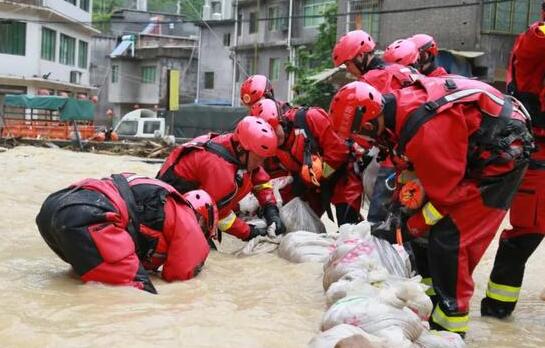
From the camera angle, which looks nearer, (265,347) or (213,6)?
(265,347)

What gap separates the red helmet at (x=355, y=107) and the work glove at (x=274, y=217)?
2.33m

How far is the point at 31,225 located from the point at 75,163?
8.40 meters

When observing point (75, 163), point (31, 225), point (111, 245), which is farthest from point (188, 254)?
point (75, 163)

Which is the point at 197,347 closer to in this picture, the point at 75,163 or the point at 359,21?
the point at 75,163

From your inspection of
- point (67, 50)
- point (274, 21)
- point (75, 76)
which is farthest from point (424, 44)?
point (75, 76)

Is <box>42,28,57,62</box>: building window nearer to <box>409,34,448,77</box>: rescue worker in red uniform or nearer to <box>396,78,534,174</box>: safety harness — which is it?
<box>409,34,448,77</box>: rescue worker in red uniform

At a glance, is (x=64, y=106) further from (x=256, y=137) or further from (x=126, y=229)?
(x=126, y=229)

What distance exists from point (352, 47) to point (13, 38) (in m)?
31.4

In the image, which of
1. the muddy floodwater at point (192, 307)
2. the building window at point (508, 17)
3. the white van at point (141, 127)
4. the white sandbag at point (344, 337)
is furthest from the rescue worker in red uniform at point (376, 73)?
the white van at point (141, 127)

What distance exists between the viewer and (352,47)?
217 inches

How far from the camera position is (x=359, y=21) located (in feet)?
71.0

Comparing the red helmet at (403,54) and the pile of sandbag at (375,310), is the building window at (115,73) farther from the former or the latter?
the pile of sandbag at (375,310)

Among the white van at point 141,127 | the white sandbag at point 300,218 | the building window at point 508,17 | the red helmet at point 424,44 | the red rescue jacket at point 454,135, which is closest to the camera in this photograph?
the red rescue jacket at point 454,135

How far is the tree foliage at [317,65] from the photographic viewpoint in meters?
21.7
